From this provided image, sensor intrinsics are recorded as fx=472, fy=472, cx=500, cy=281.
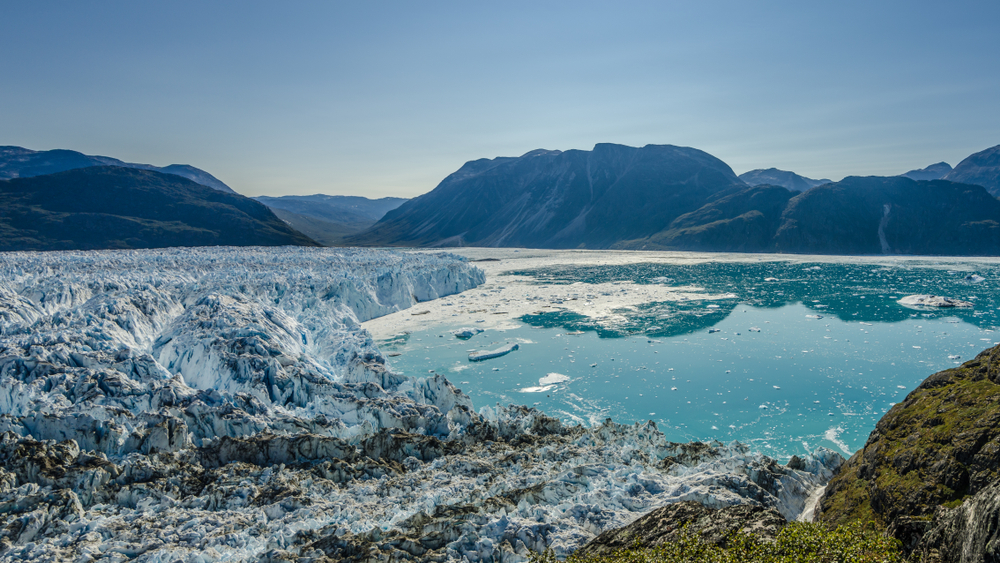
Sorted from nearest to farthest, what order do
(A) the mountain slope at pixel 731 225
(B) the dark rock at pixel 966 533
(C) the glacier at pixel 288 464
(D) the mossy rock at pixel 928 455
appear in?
(B) the dark rock at pixel 966 533 < (D) the mossy rock at pixel 928 455 < (C) the glacier at pixel 288 464 < (A) the mountain slope at pixel 731 225

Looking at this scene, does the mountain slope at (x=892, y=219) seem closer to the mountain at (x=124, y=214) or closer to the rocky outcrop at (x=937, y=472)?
the rocky outcrop at (x=937, y=472)

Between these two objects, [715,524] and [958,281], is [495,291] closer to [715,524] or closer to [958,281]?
[715,524]

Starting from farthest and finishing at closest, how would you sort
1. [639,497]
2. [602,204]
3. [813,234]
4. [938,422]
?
[602,204] → [813,234] → [639,497] → [938,422]

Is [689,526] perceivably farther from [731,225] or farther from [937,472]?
[731,225]

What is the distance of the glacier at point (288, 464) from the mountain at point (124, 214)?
291ft

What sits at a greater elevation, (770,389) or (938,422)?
(938,422)

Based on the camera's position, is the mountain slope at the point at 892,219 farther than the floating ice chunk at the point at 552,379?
Yes

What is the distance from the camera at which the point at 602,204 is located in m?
149

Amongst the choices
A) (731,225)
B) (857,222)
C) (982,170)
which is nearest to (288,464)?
(731,225)

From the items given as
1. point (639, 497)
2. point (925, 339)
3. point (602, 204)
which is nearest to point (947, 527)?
point (639, 497)

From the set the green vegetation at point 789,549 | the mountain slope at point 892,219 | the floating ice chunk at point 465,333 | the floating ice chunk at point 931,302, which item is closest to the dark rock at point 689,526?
the green vegetation at point 789,549

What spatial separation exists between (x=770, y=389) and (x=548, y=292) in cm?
2407

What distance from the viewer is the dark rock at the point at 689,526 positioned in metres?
6.12

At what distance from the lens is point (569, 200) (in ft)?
518
